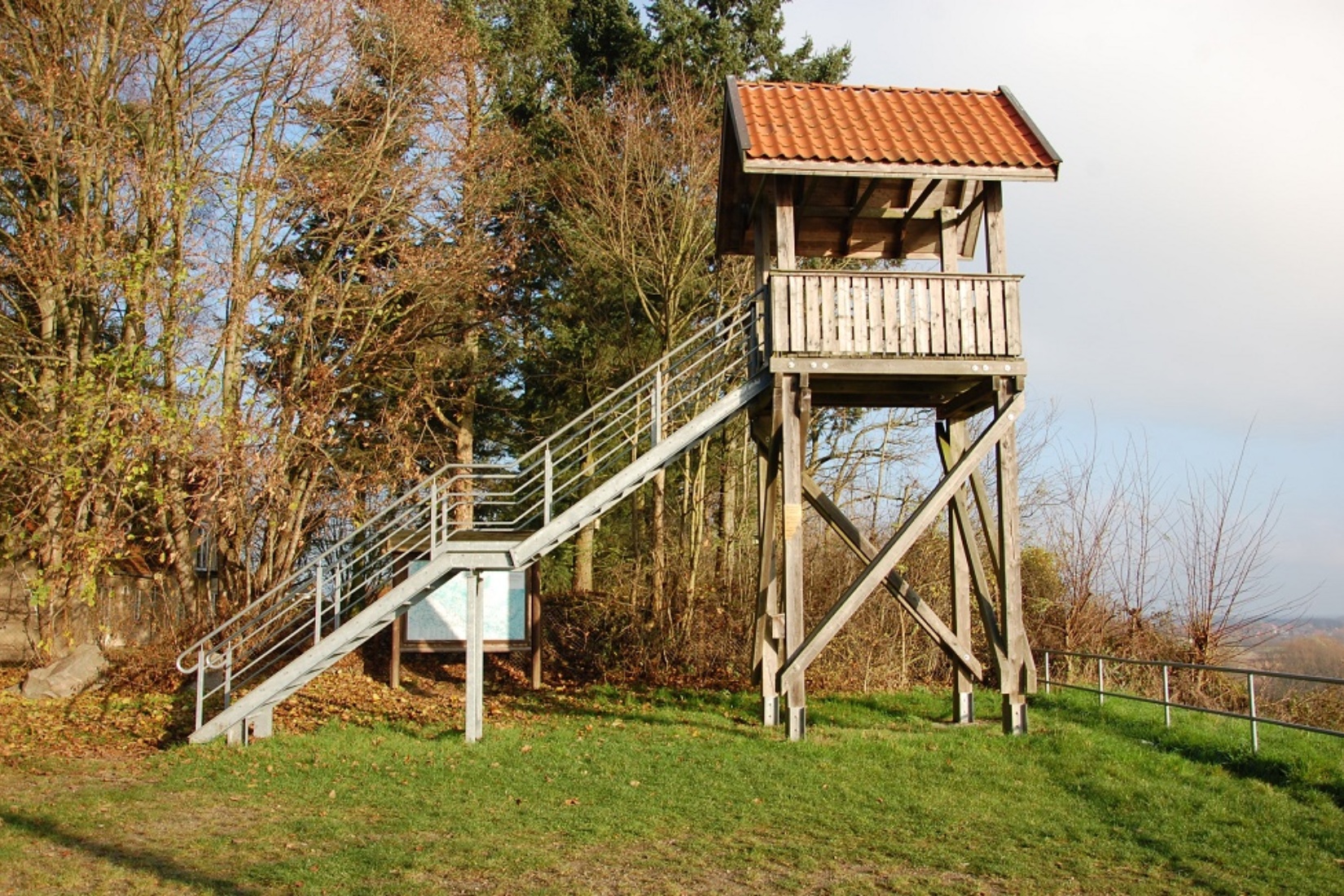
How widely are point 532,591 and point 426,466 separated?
4685mm

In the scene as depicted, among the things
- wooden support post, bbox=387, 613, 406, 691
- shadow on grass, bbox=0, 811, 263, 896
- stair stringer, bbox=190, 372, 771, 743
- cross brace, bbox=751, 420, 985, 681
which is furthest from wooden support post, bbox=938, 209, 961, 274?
shadow on grass, bbox=0, 811, 263, 896

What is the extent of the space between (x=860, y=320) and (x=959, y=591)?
411 cm

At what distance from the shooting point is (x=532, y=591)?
1736cm

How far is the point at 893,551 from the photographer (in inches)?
477

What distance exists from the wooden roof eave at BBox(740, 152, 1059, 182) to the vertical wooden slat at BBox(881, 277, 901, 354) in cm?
125

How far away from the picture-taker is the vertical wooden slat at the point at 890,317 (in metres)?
12.4

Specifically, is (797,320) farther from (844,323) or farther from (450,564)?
(450,564)

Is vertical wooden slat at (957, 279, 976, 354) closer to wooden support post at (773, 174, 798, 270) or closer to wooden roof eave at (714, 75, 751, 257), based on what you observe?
wooden support post at (773, 174, 798, 270)

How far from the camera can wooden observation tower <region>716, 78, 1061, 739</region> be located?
12.3 metres

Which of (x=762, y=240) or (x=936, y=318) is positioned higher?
(x=762, y=240)

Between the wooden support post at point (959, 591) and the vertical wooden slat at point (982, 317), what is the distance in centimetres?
190

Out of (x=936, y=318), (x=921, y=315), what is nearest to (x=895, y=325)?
(x=921, y=315)

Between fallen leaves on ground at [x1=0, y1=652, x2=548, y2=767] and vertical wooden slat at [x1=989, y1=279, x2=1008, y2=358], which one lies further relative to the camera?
fallen leaves on ground at [x1=0, y1=652, x2=548, y2=767]

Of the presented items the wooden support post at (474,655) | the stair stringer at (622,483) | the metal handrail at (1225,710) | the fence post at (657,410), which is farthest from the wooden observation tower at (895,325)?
the wooden support post at (474,655)
